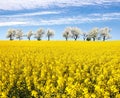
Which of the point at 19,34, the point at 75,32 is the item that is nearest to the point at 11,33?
the point at 19,34

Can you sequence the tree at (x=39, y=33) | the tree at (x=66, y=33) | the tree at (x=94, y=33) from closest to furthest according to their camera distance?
the tree at (x=94, y=33) → the tree at (x=66, y=33) → the tree at (x=39, y=33)

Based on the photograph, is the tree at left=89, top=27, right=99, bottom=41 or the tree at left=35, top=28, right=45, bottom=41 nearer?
the tree at left=89, top=27, right=99, bottom=41

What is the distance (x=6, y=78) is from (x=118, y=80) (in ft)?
12.6

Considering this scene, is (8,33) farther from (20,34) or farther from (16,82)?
(16,82)

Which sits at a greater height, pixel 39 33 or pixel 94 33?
pixel 39 33

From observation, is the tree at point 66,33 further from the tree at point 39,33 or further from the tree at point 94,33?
the tree at point 39,33

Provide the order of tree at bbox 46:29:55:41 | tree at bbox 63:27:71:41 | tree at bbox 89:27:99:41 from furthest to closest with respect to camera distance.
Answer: tree at bbox 46:29:55:41, tree at bbox 63:27:71:41, tree at bbox 89:27:99:41

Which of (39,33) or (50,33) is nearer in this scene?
(39,33)

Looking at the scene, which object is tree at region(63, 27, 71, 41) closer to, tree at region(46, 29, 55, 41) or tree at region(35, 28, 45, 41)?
tree at region(46, 29, 55, 41)

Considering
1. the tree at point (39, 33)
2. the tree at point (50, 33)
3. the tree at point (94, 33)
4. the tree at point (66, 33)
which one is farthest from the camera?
the tree at point (50, 33)

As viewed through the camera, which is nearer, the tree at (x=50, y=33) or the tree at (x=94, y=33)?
the tree at (x=94, y=33)

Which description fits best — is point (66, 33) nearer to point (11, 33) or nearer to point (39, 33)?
point (39, 33)

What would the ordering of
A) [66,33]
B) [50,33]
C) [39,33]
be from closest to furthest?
[66,33] → [39,33] → [50,33]

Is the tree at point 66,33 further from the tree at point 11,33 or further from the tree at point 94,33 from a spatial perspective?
the tree at point 11,33
